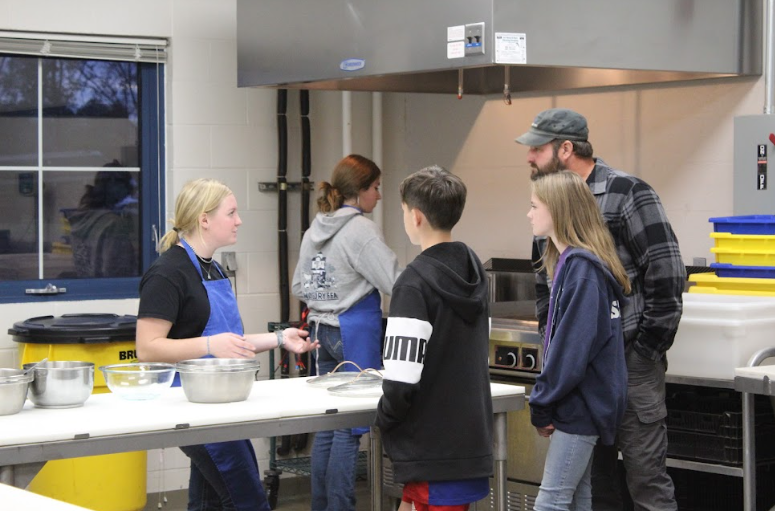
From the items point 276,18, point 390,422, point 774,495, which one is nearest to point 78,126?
point 276,18

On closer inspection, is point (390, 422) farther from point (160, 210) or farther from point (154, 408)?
point (160, 210)

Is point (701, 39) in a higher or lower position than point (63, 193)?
higher

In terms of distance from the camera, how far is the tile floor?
210 inches

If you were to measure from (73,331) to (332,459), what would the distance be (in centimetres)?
118

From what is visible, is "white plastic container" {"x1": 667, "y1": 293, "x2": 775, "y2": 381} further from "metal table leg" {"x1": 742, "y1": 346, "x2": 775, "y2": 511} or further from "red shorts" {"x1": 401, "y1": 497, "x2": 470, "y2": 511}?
"red shorts" {"x1": 401, "y1": 497, "x2": 470, "y2": 511}

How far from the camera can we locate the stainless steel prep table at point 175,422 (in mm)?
2625

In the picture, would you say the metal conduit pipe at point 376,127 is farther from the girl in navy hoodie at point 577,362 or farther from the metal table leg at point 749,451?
the girl in navy hoodie at point 577,362

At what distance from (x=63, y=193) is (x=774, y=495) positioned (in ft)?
11.1

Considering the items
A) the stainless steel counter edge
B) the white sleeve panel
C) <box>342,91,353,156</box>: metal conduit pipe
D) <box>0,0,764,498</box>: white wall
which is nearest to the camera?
the stainless steel counter edge

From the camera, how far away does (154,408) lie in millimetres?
2936

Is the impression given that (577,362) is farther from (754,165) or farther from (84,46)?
(84,46)

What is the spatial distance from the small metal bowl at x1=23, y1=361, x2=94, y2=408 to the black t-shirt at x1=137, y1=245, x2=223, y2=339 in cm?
32

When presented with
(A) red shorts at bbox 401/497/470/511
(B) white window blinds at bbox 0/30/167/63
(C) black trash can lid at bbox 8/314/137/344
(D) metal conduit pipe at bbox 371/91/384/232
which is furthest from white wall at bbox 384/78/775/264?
(A) red shorts at bbox 401/497/470/511

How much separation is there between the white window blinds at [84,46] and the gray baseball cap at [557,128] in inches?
96.1
